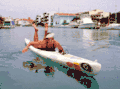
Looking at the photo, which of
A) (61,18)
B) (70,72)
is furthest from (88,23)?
(70,72)

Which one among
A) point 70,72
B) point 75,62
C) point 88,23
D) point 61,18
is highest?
point 61,18

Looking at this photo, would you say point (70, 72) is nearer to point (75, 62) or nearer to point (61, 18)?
point (75, 62)

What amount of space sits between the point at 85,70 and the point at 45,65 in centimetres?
250

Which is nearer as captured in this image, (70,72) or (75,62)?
(75,62)

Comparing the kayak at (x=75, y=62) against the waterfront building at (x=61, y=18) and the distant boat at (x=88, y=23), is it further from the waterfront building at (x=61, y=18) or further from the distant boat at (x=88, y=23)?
the waterfront building at (x=61, y=18)

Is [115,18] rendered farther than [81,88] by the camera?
Yes

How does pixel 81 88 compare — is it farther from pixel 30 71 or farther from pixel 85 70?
pixel 30 71

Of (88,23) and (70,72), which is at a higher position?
(88,23)

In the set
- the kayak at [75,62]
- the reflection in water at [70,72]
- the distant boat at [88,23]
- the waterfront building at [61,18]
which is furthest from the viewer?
the waterfront building at [61,18]

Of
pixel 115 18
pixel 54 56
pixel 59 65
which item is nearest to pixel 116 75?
pixel 59 65

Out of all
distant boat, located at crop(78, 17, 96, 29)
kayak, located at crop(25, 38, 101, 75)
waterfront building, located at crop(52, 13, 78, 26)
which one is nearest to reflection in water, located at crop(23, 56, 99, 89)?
kayak, located at crop(25, 38, 101, 75)

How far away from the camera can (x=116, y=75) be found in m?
6.16

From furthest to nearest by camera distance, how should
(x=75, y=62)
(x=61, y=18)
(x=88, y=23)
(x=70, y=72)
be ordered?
(x=61, y=18), (x=88, y=23), (x=70, y=72), (x=75, y=62)

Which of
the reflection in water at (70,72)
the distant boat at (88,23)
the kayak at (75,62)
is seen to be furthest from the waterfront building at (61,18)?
the reflection in water at (70,72)
